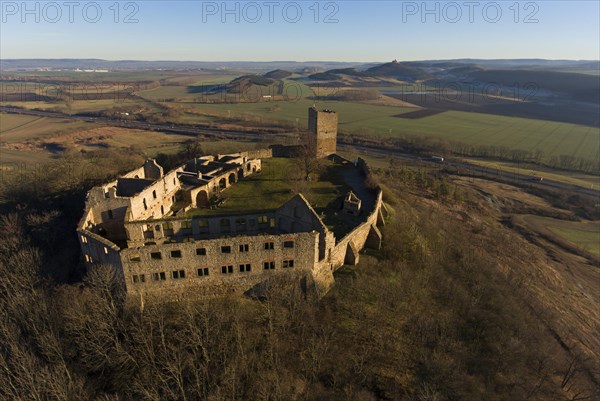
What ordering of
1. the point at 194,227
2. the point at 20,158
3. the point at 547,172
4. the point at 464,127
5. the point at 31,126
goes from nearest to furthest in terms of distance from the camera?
1. the point at 194,227
2. the point at 20,158
3. the point at 547,172
4. the point at 31,126
5. the point at 464,127

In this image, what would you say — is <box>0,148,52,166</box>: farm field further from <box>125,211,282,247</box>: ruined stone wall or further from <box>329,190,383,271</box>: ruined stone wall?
<box>329,190,383,271</box>: ruined stone wall

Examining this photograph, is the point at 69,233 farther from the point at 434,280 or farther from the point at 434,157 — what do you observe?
the point at 434,157

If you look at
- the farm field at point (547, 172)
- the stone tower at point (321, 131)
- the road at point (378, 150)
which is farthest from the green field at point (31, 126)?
the farm field at point (547, 172)

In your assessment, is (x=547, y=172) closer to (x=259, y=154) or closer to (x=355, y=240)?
(x=259, y=154)

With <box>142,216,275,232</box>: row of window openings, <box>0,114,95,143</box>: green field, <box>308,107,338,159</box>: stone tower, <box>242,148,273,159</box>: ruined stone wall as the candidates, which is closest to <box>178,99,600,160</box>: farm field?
<box>0,114,95,143</box>: green field

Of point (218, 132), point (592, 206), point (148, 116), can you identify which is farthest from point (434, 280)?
point (148, 116)

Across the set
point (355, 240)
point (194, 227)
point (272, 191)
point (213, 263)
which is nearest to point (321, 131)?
point (272, 191)

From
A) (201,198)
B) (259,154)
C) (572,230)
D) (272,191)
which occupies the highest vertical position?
(259,154)
